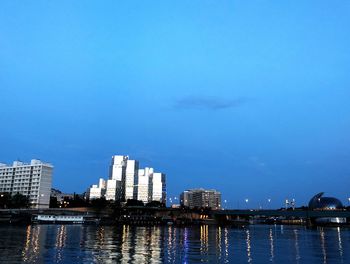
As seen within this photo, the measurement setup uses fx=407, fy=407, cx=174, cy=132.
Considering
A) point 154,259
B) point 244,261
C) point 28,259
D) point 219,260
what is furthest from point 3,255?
point 244,261

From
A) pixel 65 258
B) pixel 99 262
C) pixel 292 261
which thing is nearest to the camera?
pixel 99 262

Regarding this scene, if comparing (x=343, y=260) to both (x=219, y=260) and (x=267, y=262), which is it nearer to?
(x=267, y=262)

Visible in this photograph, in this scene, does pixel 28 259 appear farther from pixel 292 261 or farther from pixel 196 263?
pixel 292 261

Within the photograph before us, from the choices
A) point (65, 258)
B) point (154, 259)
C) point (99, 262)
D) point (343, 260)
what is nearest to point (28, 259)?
point (65, 258)

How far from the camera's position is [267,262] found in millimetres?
48188

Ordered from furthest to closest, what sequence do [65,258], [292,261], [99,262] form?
[292,261] → [65,258] → [99,262]

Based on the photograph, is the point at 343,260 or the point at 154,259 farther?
the point at 343,260

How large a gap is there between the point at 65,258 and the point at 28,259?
13.5 ft

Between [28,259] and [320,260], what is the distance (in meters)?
34.9

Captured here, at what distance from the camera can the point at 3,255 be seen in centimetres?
4625

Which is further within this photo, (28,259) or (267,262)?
(267,262)

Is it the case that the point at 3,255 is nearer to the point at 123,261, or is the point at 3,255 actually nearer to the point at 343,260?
the point at 123,261

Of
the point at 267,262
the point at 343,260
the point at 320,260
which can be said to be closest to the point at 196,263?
the point at 267,262

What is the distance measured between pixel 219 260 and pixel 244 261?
9.67 feet
